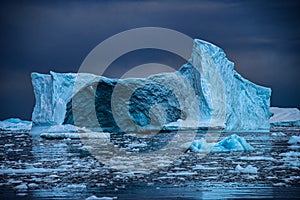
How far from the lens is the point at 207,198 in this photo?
18.0 feet

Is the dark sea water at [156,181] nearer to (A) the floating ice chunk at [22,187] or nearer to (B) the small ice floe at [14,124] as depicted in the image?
(A) the floating ice chunk at [22,187]

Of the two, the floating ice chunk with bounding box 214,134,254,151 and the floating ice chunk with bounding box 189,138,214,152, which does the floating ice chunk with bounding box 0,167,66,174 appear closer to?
the floating ice chunk with bounding box 189,138,214,152

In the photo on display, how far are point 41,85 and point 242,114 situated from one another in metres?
12.5

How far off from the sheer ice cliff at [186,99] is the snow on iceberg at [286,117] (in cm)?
1678

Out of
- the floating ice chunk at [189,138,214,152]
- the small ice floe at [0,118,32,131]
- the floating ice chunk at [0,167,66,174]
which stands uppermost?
the small ice floe at [0,118,32,131]

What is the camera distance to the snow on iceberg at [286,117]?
145 ft

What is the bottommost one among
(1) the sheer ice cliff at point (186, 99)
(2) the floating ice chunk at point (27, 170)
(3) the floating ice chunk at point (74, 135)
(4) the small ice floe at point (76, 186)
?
(4) the small ice floe at point (76, 186)

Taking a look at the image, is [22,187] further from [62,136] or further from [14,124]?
[14,124]

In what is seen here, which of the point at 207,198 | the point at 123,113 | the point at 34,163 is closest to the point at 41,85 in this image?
the point at 123,113

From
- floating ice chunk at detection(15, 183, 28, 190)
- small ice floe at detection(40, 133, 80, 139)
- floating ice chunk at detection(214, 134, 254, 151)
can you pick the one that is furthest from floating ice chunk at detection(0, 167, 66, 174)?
small ice floe at detection(40, 133, 80, 139)

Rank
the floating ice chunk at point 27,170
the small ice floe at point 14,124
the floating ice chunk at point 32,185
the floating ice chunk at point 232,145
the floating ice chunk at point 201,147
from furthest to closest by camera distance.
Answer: the small ice floe at point 14,124 → the floating ice chunk at point 232,145 → the floating ice chunk at point 201,147 → the floating ice chunk at point 27,170 → the floating ice chunk at point 32,185

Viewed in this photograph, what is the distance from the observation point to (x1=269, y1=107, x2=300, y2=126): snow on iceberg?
145ft

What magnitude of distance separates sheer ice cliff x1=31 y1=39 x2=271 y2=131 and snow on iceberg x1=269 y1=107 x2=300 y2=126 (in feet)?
55.0

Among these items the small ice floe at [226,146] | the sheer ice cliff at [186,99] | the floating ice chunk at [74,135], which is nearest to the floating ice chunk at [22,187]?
the small ice floe at [226,146]
